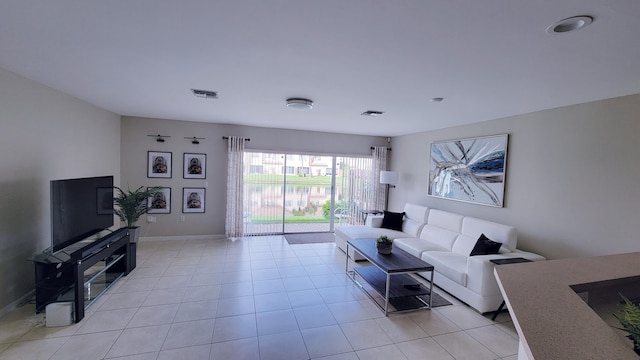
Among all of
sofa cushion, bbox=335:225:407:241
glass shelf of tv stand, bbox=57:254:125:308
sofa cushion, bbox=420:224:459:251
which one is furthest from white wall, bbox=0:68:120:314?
sofa cushion, bbox=420:224:459:251

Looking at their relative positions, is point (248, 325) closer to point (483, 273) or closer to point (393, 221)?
point (483, 273)

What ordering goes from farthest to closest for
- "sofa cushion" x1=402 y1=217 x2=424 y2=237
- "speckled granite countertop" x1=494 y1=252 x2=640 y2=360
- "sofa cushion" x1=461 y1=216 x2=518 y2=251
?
1. "sofa cushion" x1=402 y1=217 x2=424 y2=237
2. "sofa cushion" x1=461 y1=216 x2=518 y2=251
3. "speckled granite countertop" x1=494 y1=252 x2=640 y2=360

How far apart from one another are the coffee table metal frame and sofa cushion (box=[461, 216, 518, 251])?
112 centimetres

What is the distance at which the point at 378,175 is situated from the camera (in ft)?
21.6

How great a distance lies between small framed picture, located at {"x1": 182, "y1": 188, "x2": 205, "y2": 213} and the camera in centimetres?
539

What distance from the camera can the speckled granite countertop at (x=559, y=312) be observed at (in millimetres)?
898

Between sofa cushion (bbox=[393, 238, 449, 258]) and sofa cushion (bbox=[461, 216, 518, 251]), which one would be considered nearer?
sofa cushion (bbox=[461, 216, 518, 251])

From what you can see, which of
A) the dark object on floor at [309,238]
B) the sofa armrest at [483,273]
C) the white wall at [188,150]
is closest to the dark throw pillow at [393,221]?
the dark object on floor at [309,238]

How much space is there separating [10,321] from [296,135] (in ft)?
15.9

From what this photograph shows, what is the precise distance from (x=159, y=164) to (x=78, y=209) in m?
2.31

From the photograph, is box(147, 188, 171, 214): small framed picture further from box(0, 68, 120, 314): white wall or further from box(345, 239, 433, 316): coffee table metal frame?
box(345, 239, 433, 316): coffee table metal frame

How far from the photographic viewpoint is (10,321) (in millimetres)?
2539

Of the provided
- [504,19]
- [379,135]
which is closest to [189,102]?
[504,19]

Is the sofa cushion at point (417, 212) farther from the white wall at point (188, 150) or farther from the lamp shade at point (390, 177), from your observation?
the white wall at point (188, 150)
